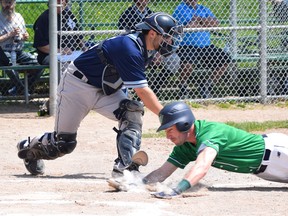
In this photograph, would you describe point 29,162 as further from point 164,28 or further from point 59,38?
point 59,38

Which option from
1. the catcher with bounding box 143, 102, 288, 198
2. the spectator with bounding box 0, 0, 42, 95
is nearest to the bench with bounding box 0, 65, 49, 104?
the spectator with bounding box 0, 0, 42, 95

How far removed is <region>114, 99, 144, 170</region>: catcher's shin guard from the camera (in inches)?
281

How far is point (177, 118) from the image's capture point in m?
6.20

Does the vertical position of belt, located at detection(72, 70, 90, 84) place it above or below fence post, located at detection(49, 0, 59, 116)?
above

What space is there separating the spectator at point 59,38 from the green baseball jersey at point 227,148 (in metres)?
5.36

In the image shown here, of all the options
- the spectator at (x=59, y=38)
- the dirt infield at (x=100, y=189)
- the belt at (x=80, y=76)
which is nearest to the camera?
the dirt infield at (x=100, y=189)

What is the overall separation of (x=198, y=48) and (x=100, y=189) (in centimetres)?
596

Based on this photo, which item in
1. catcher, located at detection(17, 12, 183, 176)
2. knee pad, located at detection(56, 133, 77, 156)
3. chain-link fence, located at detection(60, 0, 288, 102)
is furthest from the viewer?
chain-link fence, located at detection(60, 0, 288, 102)

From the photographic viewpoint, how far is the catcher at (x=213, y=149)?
6137mm

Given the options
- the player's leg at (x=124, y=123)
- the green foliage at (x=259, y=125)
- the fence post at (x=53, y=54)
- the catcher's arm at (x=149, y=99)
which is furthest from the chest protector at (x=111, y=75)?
the fence post at (x=53, y=54)

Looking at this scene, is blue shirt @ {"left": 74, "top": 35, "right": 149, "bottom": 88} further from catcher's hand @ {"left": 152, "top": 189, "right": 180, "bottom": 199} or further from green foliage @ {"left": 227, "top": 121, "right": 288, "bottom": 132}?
green foliage @ {"left": 227, "top": 121, "right": 288, "bottom": 132}

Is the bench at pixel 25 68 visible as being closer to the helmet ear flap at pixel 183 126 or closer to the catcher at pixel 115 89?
the catcher at pixel 115 89

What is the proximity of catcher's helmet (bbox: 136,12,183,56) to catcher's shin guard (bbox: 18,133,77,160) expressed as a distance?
1.21 metres

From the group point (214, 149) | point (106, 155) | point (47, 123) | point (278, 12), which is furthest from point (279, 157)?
point (278, 12)
